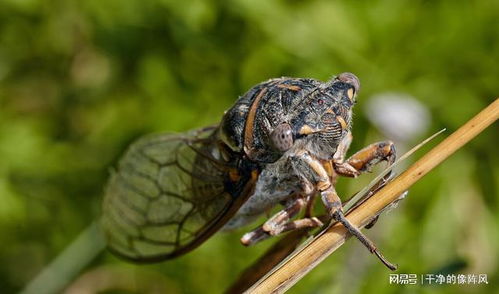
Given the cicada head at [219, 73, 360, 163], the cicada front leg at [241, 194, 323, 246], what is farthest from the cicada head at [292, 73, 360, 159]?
the cicada front leg at [241, 194, 323, 246]

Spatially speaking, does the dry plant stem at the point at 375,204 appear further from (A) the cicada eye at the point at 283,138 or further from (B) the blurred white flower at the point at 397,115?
(B) the blurred white flower at the point at 397,115

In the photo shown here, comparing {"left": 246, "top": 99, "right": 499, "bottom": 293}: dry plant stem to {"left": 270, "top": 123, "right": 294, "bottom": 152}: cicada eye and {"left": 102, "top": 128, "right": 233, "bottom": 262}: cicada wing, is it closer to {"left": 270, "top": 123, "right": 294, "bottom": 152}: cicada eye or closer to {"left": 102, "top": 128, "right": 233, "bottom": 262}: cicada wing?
{"left": 270, "top": 123, "right": 294, "bottom": 152}: cicada eye

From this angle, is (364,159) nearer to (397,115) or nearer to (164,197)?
(164,197)

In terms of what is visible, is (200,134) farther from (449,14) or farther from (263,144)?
(449,14)

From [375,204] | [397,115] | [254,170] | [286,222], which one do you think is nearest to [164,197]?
[254,170]

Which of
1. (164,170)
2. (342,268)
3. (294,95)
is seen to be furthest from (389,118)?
(294,95)

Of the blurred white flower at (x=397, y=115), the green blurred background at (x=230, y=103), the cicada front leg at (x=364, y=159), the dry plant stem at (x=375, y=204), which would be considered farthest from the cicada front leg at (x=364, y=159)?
the blurred white flower at (x=397, y=115)
